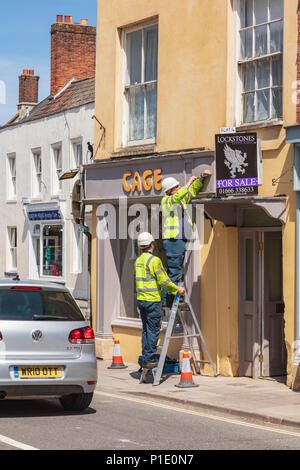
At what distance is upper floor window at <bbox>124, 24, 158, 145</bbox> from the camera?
15.8 metres

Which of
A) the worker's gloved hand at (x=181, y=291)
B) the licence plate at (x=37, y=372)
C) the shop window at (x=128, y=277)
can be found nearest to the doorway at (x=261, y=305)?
the worker's gloved hand at (x=181, y=291)

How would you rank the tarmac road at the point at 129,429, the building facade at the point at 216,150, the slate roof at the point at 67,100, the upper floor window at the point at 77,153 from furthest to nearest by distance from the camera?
the slate roof at the point at 67,100 → the upper floor window at the point at 77,153 → the building facade at the point at 216,150 → the tarmac road at the point at 129,429

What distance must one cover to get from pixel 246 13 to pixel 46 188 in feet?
42.4

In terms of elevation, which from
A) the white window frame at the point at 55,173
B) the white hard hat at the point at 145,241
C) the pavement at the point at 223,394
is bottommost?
the pavement at the point at 223,394

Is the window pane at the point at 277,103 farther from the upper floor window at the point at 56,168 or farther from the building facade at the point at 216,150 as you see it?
the upper floor window at the point at 56,168

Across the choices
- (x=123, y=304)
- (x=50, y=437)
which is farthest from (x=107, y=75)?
(x=50, y=437)

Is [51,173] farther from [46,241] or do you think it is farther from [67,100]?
[67,100]

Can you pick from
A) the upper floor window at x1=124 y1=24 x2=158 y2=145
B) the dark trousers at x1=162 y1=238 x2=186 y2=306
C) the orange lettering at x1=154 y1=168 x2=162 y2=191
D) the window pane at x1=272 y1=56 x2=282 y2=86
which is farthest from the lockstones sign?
the upper floor window at x1=124 y1=24 x2=158 y2=145

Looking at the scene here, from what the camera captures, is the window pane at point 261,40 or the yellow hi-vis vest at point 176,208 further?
the yellow hi-vis vest at point 176,208

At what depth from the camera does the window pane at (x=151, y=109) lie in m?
15.7

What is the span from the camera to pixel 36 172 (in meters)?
26.6

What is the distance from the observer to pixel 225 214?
13836 millimetres

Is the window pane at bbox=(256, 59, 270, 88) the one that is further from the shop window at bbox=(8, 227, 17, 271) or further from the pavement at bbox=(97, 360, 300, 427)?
the shop window at bbox=(8, 227, 17, 271)

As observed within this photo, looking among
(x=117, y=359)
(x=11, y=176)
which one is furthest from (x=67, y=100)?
(x=117, y=359)
